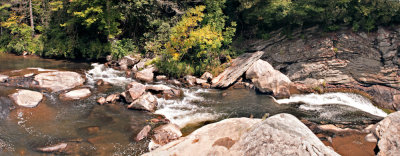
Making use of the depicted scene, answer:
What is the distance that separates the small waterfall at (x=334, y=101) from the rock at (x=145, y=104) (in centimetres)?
918

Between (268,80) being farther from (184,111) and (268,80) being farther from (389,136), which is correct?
(389,136)

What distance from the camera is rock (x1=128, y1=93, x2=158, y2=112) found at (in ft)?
44.6

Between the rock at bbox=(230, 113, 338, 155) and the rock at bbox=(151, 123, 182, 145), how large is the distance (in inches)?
174

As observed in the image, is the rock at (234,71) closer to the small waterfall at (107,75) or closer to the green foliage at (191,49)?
the green foliage at (191,49)

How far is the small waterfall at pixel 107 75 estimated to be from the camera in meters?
18.5

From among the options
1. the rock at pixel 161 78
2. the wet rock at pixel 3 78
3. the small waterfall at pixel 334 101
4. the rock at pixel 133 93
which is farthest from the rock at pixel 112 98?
the small waterfall at pixel 334 101

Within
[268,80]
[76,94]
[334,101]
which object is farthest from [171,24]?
[334,101]

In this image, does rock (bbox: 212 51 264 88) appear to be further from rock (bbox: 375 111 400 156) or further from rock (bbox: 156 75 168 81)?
rock (bbox: 375 111 400 156)

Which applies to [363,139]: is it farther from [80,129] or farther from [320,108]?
[80,129]

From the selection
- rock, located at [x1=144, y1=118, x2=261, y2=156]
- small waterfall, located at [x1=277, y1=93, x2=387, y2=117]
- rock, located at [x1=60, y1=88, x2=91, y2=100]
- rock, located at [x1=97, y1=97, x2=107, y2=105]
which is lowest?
small waterfall, located at [x1=277, y1=93, x2=387, y2=117]

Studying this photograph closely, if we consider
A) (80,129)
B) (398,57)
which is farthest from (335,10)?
(80,129)

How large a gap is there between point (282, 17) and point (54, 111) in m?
20.8

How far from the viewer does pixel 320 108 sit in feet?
52.6

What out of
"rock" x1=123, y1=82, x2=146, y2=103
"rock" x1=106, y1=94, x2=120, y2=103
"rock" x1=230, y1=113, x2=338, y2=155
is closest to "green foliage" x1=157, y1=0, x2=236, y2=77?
"rock" x1=123, y1=82, x2=146, y2=103
